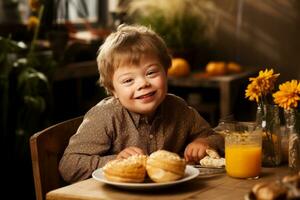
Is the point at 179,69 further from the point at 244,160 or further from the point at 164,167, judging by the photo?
the point at 164,167

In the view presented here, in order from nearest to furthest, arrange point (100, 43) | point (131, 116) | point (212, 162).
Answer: point (212, 162) → point (131, 116) → point (100, 43)

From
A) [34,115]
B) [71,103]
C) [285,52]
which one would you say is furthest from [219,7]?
[34,115]

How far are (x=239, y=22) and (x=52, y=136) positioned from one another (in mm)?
2851

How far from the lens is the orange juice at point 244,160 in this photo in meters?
1.61

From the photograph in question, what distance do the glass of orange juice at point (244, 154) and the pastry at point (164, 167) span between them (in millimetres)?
165

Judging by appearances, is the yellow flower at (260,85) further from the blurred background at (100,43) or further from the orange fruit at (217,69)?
the orange fruit at (217,69)

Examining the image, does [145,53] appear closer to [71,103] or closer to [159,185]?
[159,185]

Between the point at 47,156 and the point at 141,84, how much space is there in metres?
0.32

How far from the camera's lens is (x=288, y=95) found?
160 centimetres

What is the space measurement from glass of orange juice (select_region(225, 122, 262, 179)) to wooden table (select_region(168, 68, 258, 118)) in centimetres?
209

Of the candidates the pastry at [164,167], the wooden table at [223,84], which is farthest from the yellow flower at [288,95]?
the wooden table at [223,84]

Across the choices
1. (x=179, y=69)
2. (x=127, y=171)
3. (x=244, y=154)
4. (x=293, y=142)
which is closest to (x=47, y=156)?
(x=127, y=171)

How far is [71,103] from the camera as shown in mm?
4348

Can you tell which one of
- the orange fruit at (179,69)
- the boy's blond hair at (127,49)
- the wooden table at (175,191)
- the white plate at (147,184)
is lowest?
the wooden table at (175,191)
